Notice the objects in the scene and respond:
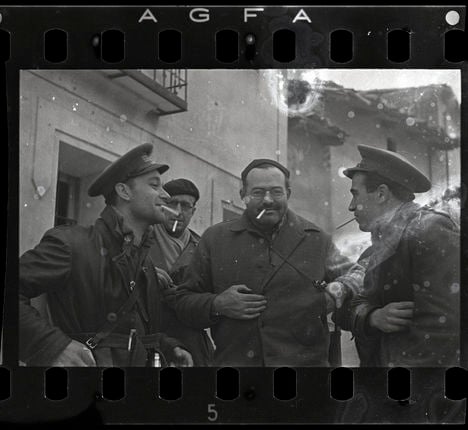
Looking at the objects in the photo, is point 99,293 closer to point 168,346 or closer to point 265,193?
point 168,346

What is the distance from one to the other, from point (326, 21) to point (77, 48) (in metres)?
1.74

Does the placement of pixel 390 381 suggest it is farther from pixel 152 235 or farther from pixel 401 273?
pixel 152 235

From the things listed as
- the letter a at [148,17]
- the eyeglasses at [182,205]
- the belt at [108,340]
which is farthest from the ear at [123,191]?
the letter a at [148,17]

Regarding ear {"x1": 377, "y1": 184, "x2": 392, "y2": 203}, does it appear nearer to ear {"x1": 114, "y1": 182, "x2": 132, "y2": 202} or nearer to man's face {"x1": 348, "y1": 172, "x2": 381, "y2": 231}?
man's face {"x1": 348, "y1": 172, "x2": 381, "y2": 231}

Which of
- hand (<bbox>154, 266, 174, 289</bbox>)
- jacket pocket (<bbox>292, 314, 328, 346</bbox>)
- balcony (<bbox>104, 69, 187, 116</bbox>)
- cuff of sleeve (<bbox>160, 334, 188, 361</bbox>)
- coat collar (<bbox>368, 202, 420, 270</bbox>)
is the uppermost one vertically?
balcony (<bbox>104, 69, 187, 116</bbox>)

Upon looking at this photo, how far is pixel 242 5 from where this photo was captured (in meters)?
6.04

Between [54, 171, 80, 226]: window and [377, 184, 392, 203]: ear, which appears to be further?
[377, 184, 392, 203]: ear

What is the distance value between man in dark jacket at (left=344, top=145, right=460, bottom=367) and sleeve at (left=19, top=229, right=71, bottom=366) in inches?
80.1

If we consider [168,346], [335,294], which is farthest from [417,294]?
[168,346]

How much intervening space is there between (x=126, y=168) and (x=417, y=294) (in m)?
2.20

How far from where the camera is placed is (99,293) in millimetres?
6000

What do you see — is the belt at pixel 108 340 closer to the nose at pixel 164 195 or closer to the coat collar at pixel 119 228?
the coat collar at pixel 119 228

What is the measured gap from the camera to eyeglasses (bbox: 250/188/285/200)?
6070 millimetres

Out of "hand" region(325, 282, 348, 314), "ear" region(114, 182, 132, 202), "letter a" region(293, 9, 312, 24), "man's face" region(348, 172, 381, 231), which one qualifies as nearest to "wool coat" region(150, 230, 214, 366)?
"ear" region(114, 182, 132, 202)
